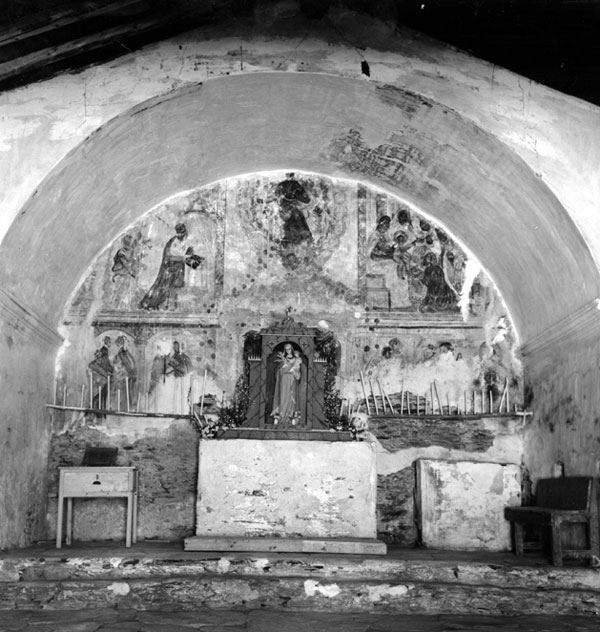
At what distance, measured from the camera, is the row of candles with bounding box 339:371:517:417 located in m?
10.3

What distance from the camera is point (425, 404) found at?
10305 millimetres

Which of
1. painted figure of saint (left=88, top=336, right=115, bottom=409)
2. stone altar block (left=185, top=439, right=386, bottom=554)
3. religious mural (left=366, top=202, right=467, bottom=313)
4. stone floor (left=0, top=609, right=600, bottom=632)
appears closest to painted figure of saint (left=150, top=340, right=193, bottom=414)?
painted figure of saint (left=88, top=336, right=115, bottom=409)

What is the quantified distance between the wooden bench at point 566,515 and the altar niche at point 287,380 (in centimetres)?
223

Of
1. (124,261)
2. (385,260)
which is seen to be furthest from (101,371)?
(385,260)

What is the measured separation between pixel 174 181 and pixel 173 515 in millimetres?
4048

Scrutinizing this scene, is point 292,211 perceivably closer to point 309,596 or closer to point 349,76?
point 349,76

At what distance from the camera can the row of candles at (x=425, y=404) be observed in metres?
10.3

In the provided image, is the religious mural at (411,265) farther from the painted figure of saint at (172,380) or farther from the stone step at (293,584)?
the stone step at (293,584)

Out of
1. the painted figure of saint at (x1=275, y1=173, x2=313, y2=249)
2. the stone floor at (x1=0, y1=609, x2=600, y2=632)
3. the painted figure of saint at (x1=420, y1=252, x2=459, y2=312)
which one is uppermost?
the painted figure of saint at (x1=275, y1=173, x2=313, y2=249)

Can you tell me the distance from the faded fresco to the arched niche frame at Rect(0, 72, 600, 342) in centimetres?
27

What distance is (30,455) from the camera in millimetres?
9172

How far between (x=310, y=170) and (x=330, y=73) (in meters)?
2.43

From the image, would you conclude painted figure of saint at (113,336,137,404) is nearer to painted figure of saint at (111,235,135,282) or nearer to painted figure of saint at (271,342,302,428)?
painted figure of saint at (111,235,135,282)

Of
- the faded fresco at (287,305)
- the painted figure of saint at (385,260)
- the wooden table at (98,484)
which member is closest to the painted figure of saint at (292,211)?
the faded fresco at (287,305)
